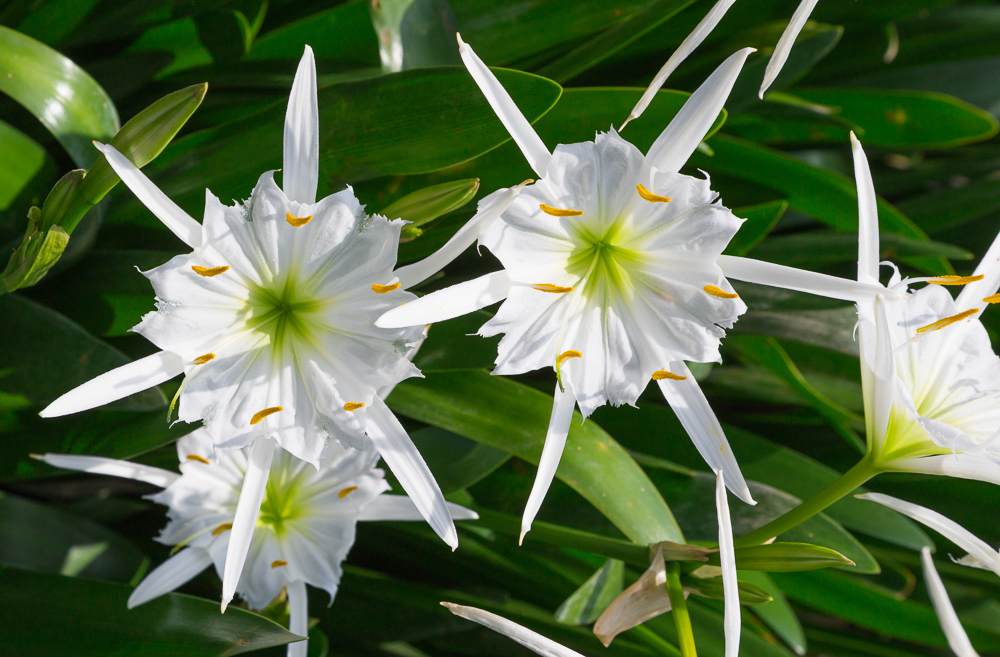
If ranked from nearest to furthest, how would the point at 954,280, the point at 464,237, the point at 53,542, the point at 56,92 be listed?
the point at 464,237
the point at 954,280
the point at 56,92
the point at 53,542

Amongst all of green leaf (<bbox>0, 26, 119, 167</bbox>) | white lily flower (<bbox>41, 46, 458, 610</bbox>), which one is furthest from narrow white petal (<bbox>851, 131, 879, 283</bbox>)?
green leaf (<bbox>0, 26, 119, 167</bbox>)

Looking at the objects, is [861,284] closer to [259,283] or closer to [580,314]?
[580,314]

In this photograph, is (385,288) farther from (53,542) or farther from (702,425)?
(53,542)

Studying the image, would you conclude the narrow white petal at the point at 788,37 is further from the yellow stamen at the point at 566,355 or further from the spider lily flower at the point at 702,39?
the yellow stamen at the point at 566,355

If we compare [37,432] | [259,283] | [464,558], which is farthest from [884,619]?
[37,432]

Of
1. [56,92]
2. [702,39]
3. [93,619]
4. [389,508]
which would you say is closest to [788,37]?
[702,39]

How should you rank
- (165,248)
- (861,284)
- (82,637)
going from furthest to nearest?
(165,248) < (82,637) < (861,284)

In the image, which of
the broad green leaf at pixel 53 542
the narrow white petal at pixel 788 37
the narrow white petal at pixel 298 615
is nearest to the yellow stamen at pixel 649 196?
the narrow white petal at pixel 788 37
